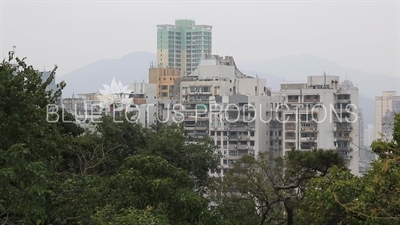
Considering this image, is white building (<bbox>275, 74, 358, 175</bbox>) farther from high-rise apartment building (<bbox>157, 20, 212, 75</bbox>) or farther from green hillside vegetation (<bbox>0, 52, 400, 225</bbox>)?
high-rise apartment building (<bbox>157, 20, 212, 75</bbox>)

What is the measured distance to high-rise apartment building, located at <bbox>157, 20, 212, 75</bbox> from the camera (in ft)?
163

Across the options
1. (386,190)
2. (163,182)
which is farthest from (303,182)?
(163,182)

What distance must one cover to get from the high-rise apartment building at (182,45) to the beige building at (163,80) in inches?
554

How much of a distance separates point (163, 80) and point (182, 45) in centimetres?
1612

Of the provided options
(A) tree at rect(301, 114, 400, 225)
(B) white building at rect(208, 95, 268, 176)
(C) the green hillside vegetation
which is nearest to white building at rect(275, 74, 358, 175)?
(B) white building at rect(208, 95, 268, 176)

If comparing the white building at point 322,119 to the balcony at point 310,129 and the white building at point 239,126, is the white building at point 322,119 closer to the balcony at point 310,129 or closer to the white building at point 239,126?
the balcony at point 310,129

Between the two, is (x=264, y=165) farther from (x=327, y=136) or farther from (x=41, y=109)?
(x=327, y=136)

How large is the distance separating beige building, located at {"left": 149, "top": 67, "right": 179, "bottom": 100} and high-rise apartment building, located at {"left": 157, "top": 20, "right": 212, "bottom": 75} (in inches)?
554

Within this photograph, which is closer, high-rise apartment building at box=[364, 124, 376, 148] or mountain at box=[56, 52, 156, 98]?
high-rise apartment building at box=[364, 124, 376, 148]

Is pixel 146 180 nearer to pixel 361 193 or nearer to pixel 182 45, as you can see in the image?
pixel 361 193

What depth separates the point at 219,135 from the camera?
82.3ft

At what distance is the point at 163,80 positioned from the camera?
34594 millimetres

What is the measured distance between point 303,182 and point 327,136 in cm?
1658

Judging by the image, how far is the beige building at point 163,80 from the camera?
33844 mm
